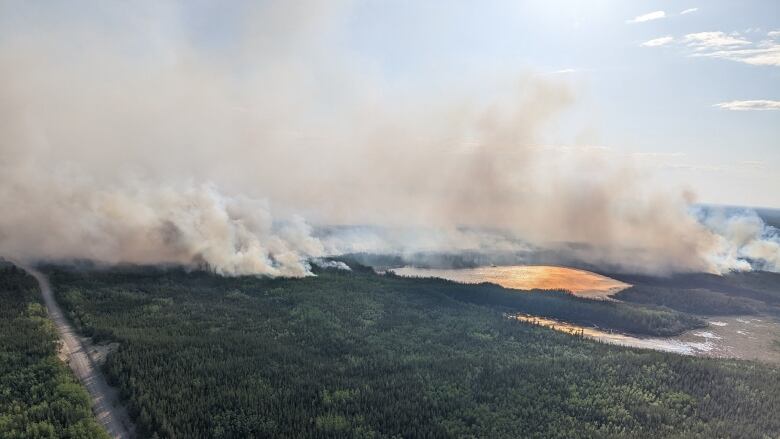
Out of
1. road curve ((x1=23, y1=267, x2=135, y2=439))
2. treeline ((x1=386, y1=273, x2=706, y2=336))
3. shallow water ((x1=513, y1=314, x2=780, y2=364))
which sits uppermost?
treeline ((x1=386, y1=273, x2=706, y2=336))

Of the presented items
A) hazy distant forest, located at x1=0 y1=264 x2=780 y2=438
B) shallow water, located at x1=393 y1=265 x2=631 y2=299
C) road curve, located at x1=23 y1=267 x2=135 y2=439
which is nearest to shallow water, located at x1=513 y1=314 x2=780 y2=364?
hazy distant forest, located at x1=0 y1=264 x2=780 y2=438

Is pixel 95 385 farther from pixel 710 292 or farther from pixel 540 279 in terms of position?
pixel 710 292

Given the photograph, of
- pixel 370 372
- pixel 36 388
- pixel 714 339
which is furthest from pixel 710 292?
pixel 36 388

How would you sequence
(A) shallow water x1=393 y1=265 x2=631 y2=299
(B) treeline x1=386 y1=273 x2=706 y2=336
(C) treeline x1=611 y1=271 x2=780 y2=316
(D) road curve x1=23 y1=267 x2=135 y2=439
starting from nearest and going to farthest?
(D) road curve x1=23 y1=267 x2=135 y2=439, (B) treeline x1=386 y1=273 x2=706 y2=336, (C) treeline x1=611 y1=271 x2=780 y2=316, (A) shallow water x1=393 y1=265 x2=631 y2=299

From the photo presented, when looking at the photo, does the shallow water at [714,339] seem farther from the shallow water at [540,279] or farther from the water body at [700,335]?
the shallow water at [540,279]

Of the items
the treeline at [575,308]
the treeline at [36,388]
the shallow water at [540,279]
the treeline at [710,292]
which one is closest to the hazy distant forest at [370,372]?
the treeline at [36,388]

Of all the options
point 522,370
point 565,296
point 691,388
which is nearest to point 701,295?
point 565,296

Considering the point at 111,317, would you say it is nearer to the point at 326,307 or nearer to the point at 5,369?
the point at 5,369

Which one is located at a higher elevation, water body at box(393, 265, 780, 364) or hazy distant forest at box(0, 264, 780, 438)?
water body at box(393, 265, 780, 364)

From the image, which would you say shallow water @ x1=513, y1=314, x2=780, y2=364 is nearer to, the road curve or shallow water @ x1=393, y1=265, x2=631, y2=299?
shallow water @ x1=393, y1=265, x2=631, y2=299
